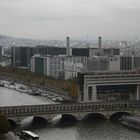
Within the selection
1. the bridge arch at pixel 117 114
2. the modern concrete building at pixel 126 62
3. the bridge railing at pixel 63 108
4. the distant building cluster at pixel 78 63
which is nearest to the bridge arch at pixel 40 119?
the bridge railing at pixel 63 108

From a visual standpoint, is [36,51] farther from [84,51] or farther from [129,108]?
[129,108]

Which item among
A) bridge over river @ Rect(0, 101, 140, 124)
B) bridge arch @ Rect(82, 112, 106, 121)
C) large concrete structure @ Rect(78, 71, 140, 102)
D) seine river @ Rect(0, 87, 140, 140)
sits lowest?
seine river @ Rect(0, 87, 140, 140)

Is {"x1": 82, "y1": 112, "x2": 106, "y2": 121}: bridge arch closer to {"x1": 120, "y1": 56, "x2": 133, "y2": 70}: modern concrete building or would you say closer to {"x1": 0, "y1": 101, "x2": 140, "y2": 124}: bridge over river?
{"x1": 0, "y1": 101, "x2": 140, "y2": 124}: bridge over river

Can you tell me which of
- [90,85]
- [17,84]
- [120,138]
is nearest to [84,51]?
[17,84]

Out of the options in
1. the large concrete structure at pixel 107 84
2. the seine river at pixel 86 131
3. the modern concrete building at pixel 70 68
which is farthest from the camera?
the modern concrete building at pixel 70 68

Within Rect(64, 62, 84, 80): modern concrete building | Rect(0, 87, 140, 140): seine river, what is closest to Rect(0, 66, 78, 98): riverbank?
Rect(64, 62, 84, 80): modern concrete building

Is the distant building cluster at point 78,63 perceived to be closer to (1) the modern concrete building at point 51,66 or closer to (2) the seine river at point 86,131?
(1) the modern concrete building at point 51,66

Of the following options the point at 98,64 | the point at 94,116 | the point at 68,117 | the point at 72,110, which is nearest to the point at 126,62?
the point at 98,64
